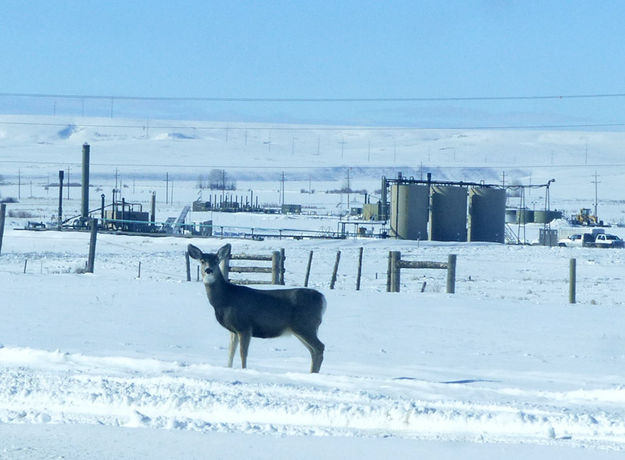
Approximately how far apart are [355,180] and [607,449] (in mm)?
162616

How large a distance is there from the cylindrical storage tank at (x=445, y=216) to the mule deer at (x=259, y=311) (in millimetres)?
42989

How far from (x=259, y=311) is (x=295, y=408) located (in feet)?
9.12

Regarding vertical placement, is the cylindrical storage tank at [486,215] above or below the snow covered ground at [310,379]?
above

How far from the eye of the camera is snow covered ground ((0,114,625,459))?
712 centimetres

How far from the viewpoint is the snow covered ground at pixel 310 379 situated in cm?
712

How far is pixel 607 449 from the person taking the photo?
6969 millimetres

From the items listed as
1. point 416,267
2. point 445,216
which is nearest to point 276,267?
point 416,267

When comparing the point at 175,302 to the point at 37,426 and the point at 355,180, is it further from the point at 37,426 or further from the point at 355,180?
the point at 355,180

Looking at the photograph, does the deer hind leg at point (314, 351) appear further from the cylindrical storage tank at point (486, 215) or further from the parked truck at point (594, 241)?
the parked truck at point (594, 241)

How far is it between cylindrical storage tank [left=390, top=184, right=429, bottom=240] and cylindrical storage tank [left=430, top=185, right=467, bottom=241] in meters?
0.68

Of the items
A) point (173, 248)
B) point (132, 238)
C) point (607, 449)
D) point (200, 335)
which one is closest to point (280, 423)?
point (607, 449)

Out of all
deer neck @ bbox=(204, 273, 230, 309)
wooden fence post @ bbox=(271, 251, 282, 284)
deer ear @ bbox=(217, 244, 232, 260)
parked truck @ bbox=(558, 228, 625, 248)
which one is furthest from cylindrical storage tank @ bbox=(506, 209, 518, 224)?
deer neck @ bbox=(204, 273, 230, 309)

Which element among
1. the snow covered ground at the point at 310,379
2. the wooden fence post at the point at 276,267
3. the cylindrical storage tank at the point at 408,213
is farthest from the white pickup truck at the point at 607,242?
the snow covered ground at the point at 310,379

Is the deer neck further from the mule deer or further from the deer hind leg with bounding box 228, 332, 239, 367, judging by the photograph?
the deer hind leg with bounding box 228, 332, 239, 367
